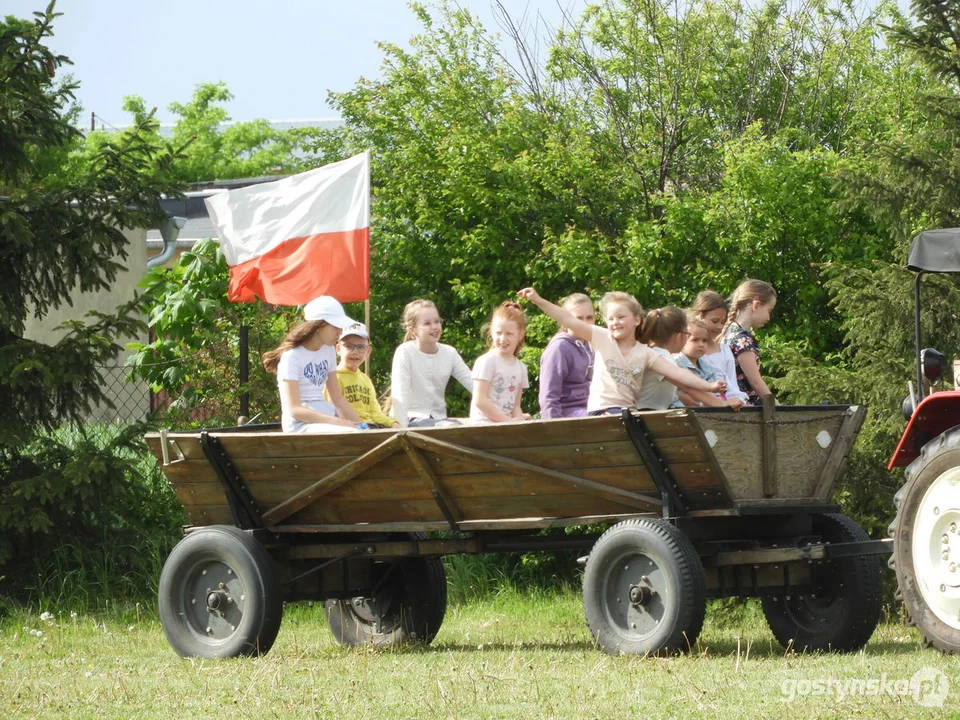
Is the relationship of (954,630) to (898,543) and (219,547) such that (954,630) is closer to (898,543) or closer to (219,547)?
(898,543)

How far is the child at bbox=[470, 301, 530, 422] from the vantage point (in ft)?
25.6

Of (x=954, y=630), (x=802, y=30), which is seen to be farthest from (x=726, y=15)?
(x=954, y=630)

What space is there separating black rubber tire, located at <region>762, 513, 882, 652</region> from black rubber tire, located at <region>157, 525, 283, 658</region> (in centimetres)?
265

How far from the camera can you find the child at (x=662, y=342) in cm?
705

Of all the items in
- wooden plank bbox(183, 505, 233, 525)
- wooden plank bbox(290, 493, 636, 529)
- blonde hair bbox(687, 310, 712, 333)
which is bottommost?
wooden plank bbox(183, 505, 233, 525)

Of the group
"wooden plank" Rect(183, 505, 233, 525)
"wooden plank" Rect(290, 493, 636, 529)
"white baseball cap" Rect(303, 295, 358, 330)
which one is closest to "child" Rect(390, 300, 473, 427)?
"white baseball cap" Rect(303, 295, 358, 330)

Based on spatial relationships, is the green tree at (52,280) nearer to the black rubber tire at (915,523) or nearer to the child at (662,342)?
the child at (662,342)

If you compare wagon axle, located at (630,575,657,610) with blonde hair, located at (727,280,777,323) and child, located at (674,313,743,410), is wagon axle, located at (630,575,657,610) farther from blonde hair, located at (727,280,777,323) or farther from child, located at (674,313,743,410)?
blonde hair, located at (727,280,777,323)

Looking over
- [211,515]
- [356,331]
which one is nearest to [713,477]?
[356,331]

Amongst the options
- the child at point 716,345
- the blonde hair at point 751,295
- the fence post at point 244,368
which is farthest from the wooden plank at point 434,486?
the fence post at point 244,368

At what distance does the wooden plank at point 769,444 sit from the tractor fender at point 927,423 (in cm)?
65

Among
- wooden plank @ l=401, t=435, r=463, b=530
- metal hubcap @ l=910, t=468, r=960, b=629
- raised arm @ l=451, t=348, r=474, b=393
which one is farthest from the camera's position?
raised arm @ l=451, t=348, r=474, b=393

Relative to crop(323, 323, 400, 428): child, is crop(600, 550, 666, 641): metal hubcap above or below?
below

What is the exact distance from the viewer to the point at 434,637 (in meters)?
8.44
